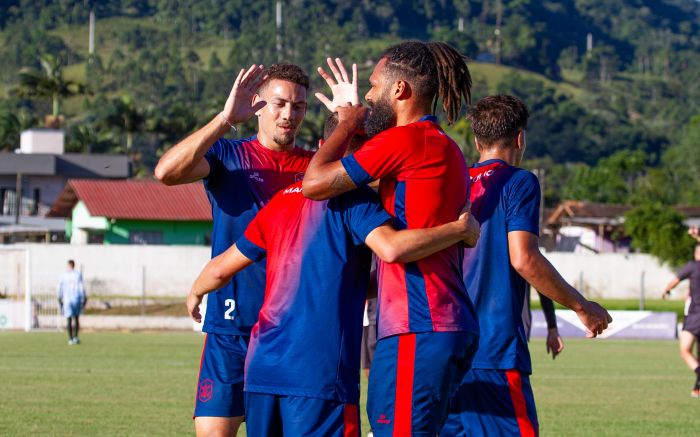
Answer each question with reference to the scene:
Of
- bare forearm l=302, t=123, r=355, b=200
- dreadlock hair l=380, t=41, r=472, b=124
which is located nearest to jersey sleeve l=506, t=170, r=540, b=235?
dreadlock hair l=380, t=41, r=472, b=124

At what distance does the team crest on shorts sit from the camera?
689cm

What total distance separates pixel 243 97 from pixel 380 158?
3.91 feet

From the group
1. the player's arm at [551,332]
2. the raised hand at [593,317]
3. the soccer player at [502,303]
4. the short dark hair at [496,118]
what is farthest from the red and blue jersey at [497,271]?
the player's arm at [551,332]

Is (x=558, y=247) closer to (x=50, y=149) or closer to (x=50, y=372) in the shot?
(x=50, y=149)

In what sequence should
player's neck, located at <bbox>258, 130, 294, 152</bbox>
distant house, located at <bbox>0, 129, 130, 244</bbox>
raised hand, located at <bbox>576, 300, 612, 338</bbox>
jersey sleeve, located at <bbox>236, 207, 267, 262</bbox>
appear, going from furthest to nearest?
distant house, located at <bbox>0, 129, 130, 244</bbox> → player's neck, located at <bbox>258, 130, 294, 152</bbox> → raised hand, located at <bbox>576, 300, 612, 338</bbox> → jersey sleeve, located at <bbox>236, 207, 267, 262</bbox>

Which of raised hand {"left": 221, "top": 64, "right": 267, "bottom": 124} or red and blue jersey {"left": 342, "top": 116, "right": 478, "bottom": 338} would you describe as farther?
raised hand {"left": 221, "top": 64, "right": 267, "bottom": 124}

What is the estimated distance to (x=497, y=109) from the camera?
23.0ft

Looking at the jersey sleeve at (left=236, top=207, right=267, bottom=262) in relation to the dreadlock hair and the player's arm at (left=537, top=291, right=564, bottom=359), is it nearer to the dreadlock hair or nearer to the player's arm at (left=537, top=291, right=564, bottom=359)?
the dreadlock hair

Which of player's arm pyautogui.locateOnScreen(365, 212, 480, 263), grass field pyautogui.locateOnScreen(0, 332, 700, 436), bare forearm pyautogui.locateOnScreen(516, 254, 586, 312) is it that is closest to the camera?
player's arm pyautogui.locateOnScreen(365, 212, 480, 263)

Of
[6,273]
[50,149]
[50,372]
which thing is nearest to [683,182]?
[50,149]

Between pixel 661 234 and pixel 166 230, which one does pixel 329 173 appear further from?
pixel 661 234

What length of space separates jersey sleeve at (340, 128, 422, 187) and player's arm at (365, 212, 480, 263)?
238mm

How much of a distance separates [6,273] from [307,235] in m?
41.2

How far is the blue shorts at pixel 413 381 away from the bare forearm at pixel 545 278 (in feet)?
3.53
